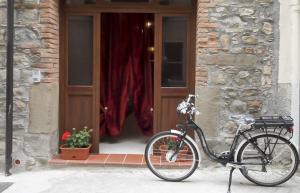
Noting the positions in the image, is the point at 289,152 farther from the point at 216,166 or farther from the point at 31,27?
the point at 31,27

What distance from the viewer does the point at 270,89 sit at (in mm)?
7191

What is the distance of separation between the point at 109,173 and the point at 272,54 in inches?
113

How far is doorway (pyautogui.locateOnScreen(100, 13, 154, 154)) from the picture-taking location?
28.8ft

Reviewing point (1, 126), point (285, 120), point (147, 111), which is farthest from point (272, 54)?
point (1, 126)

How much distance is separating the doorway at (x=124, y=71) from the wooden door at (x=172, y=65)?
96 centimetres

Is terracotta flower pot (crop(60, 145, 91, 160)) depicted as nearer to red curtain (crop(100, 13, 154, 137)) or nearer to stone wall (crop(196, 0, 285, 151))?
red curtain (crop(100, 13, 154, 137))

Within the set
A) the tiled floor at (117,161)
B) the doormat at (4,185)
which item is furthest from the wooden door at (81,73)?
the doormat at (4,185)

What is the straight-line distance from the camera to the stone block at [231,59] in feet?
23.6

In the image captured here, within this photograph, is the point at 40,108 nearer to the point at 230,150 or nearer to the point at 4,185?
the point at 4,185

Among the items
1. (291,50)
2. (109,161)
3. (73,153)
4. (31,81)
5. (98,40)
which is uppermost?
(98,40)

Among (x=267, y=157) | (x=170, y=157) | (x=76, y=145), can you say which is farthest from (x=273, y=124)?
(x=76, y=145)

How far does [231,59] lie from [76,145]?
2.59 m

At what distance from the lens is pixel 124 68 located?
8.87 meters

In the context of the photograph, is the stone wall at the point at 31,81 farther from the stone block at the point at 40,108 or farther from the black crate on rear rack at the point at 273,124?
the black crate on rear rack at the point at 273,124
